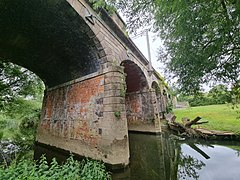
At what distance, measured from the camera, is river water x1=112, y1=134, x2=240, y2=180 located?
3.99m

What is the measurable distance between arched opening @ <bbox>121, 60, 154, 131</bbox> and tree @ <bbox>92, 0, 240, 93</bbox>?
500 cm

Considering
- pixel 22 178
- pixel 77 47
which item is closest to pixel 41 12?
pixel 77 47

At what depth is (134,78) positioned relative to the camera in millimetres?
10430

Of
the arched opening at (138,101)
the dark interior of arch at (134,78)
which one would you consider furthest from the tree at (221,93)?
the arched opening at (138,101)

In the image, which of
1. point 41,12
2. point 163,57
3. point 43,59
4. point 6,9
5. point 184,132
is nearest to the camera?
point 6,9

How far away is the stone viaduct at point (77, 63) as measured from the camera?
4402mm

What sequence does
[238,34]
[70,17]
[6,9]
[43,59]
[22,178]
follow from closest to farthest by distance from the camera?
[22,178], [238,34], [6,9], [70,17], [43,59]

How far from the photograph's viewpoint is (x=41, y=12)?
4.18m

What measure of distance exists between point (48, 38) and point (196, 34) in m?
4.79

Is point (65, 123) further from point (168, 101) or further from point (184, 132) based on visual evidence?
point (168, 101)

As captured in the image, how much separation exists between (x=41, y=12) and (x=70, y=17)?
79 cm

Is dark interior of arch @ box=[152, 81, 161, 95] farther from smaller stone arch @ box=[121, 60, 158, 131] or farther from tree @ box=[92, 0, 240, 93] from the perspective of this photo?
tree @ box=[92, 0, 240, 93]

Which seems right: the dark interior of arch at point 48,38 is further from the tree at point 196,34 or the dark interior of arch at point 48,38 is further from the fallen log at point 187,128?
the fallen log at point 187,128

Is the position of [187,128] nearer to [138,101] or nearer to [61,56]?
[138,101]
